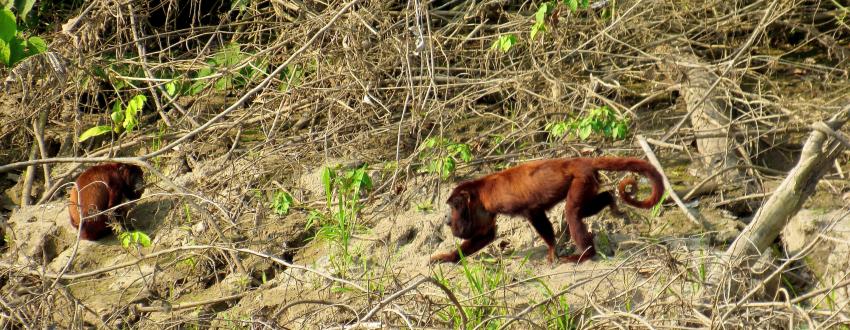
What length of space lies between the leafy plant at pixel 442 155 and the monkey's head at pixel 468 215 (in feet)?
1.74

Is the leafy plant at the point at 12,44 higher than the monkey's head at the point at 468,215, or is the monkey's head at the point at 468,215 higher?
the leafy plant at the point at 12,44

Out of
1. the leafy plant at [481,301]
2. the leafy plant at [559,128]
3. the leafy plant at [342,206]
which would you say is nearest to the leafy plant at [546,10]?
the leafy plant at [559,128]

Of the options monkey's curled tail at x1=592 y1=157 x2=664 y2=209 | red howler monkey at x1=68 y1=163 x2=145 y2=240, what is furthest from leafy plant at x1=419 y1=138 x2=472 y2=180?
red howler monkey at x1=68 y1=163 x2=145 y2=240

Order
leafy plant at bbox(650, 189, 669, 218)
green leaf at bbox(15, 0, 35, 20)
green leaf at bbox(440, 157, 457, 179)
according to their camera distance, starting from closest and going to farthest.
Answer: leafy plant at bbox(650, 189, 669, 218)
green leaf at bbox(440, 157, 457, 179)
green leaf at bbox(15, 0, 35, 20)

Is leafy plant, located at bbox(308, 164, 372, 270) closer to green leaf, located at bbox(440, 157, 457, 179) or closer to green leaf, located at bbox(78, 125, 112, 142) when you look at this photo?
green leaf, located at bbox(440, 157, 457, 179)

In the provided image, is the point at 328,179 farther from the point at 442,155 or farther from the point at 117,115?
the point at 117,115

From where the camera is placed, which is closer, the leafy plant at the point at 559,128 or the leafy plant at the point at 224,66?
the leafy plant at the point at 559,128

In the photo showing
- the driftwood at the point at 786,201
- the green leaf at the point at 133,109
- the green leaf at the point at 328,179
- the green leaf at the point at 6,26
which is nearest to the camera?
the driftwood at the point at 786,201

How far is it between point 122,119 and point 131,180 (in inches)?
21.7

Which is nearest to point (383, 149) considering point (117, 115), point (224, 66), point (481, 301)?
point (224, 66)

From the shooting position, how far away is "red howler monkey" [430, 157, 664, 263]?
705 centimetres

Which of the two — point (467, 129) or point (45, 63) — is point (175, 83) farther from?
point (467, 129)

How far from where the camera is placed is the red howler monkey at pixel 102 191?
917 cm

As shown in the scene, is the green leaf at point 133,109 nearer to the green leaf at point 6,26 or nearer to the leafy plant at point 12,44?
the leafy plant at point 12,44
